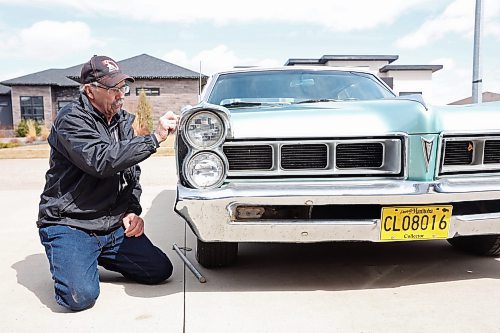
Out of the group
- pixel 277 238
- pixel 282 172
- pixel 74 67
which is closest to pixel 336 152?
pixel 282 172

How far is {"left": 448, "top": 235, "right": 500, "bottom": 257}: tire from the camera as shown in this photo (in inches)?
131

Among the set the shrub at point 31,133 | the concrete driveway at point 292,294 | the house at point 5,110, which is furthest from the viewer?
the house at point 5,110

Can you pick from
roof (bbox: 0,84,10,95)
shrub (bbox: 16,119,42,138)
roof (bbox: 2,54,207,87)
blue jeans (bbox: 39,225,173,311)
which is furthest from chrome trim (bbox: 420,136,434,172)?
roof (bbox: 0,84,10,95)

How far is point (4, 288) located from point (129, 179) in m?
1.05

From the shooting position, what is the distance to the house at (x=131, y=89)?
95.3ft

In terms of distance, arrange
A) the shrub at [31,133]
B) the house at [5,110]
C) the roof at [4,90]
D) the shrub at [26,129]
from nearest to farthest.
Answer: the shrub at [31,133] < the shrub at [26,129] < the roof at [4,90] < the house at [5,110]

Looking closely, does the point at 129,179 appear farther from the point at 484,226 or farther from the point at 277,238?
the point at 484,226

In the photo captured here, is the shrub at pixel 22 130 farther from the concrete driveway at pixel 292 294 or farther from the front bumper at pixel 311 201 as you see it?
the front bumper at pixel 311 201

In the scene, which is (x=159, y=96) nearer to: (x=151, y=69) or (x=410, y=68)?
(x=151, y=69)

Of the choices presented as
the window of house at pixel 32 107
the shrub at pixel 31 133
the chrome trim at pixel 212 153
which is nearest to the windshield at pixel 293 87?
the chrome trim at pixel 212 153

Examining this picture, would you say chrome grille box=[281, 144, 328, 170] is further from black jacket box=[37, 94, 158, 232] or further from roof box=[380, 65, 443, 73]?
roof box=[380, 65, 443, 73]

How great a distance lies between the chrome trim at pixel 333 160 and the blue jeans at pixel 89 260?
2.87 feet

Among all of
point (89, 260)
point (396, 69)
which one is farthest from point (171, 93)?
point (89, 260)

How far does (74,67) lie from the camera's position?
33.8 meters
